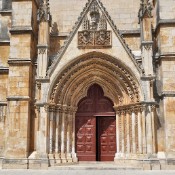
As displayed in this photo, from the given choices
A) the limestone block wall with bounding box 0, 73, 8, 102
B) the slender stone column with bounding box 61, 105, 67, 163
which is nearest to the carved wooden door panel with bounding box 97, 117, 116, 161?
the slender stone column with bounding box 61, 105, 67, 163

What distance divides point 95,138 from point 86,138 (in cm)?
42

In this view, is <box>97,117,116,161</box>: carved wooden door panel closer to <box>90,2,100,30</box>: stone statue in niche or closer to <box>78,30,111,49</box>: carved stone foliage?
<box>78,30,111,49</box>: carved stone foliage

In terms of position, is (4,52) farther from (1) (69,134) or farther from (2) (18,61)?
(1) (69,134)

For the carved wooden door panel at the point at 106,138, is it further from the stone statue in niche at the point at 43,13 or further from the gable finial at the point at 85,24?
the stone statue in niche at the point at 43,13

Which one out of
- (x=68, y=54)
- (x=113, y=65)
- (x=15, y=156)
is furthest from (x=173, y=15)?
(x=15, y=156)

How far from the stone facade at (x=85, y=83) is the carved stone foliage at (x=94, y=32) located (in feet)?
0.15

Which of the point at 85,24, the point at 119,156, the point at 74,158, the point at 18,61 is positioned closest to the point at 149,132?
the point at 119,156

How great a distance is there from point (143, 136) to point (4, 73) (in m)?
7.04

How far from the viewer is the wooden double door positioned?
47.9 feet

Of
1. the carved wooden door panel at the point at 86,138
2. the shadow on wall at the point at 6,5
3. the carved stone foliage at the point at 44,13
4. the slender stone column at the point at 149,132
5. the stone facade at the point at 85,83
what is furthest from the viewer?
the shadow on wall at the point at 6,5

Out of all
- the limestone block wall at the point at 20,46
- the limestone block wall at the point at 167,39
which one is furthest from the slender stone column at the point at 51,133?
the limestone block wall at the point at 167,39

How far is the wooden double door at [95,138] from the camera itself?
14.6 m

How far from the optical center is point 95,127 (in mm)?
14781

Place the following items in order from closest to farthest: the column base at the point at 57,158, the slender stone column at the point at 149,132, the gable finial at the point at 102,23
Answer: the slender stone column at the point at 149,132 → the column base at the point at 57,158 → the gable finial at the point at 102,23
